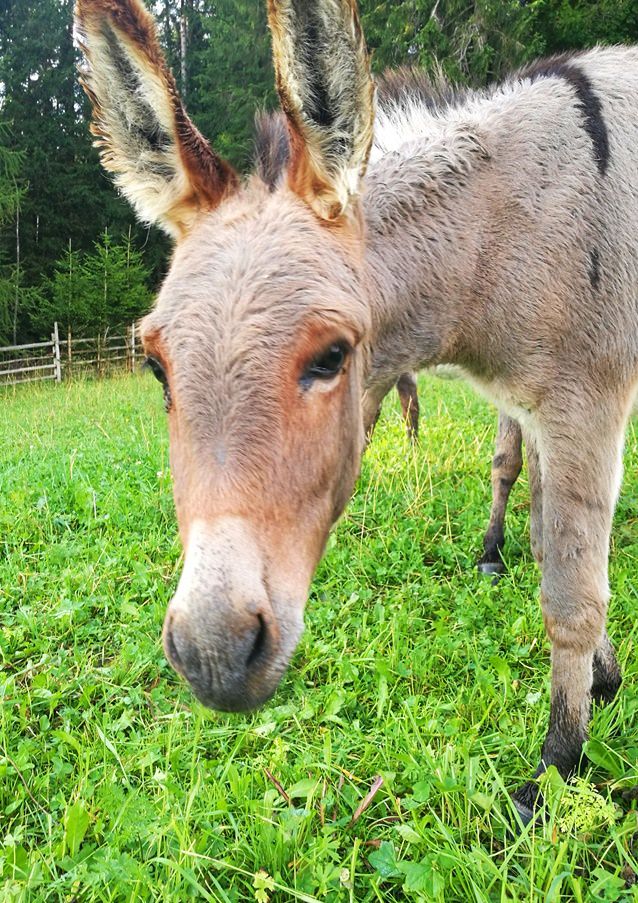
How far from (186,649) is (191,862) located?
100 centimetres

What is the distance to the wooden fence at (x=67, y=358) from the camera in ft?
66.6

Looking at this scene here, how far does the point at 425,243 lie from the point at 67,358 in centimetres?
2173

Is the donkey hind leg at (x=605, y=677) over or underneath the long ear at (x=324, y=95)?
underneath

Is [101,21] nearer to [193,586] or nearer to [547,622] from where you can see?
[193,586]

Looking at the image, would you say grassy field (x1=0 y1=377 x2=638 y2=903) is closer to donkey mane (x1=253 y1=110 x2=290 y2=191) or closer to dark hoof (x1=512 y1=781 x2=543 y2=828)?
dark hoof (x1=512 y1=781 x2=543 y2=828)

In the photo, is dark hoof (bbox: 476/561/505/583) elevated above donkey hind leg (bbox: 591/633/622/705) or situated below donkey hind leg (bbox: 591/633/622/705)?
below

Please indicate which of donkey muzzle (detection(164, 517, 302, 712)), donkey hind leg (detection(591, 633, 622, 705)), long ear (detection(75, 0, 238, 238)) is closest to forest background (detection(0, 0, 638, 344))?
long ear (detection(75, 0, 238, 238))

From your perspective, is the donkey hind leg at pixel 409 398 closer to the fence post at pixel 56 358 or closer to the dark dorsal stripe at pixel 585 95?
the dark dorsal stripe at pixel 585 95

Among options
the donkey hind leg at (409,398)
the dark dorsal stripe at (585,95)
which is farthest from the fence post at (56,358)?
the dark dorsal stripe at (585,95)

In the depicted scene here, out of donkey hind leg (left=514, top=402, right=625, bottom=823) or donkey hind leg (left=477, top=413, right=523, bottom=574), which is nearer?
donkey hind leg (left=514, top=402, right=625, bottom=823)

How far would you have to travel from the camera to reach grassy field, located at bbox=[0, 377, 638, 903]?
1.83 m

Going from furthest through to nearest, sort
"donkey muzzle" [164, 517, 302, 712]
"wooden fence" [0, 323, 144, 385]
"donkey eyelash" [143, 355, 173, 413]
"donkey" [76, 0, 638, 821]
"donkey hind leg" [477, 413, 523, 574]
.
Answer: "wooden fence" [0, 323, 144, 385]
"donkey hind leg" [477, 413, 523, 574]
"donkey eyelash" [143, 355, 173, 413]
"donkey" [76, 0, 638, 821]
"donkey muzzle" [164, 517, 302, 712]

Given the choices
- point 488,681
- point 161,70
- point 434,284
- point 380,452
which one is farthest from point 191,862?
point 380,452

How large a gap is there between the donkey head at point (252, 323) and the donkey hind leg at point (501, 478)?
2337 mm
